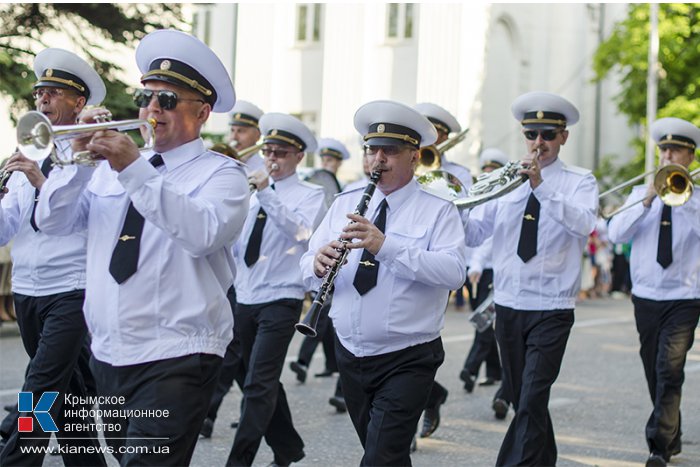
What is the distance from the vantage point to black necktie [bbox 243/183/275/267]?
7680mm

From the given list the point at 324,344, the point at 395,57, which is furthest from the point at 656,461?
the point at 395,57

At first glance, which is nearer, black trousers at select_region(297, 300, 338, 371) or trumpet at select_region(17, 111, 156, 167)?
trumpet at select_region(17, 111, 156, 167)

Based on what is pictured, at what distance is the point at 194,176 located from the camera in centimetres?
444

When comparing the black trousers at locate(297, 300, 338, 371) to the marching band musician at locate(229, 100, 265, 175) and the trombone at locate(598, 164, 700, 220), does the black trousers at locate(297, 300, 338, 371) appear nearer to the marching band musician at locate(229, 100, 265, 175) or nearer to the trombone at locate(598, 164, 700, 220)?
the marching band musician at locate(229, 100, 265, 175)

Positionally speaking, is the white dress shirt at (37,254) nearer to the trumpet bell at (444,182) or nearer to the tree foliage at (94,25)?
the trumpet bell at (444,182)

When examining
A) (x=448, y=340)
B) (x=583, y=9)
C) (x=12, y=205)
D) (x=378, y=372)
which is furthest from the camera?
(x=583, y=9)

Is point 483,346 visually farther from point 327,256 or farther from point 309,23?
point 309,23

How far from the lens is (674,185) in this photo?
7.72 m

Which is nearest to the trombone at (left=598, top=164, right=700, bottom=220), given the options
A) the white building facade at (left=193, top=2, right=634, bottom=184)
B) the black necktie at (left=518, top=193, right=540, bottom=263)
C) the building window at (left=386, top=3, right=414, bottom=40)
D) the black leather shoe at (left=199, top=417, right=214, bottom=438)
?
the black necktie at (left=518, top=193, right=540, bottom=263)

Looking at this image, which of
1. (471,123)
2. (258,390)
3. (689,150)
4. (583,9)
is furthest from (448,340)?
(583,9)

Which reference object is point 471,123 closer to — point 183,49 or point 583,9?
point 583,9

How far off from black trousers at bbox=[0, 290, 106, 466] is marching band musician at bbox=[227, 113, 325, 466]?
46.1 inches

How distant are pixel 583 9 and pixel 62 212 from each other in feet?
108

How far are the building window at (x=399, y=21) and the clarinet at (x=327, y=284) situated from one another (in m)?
25.2
